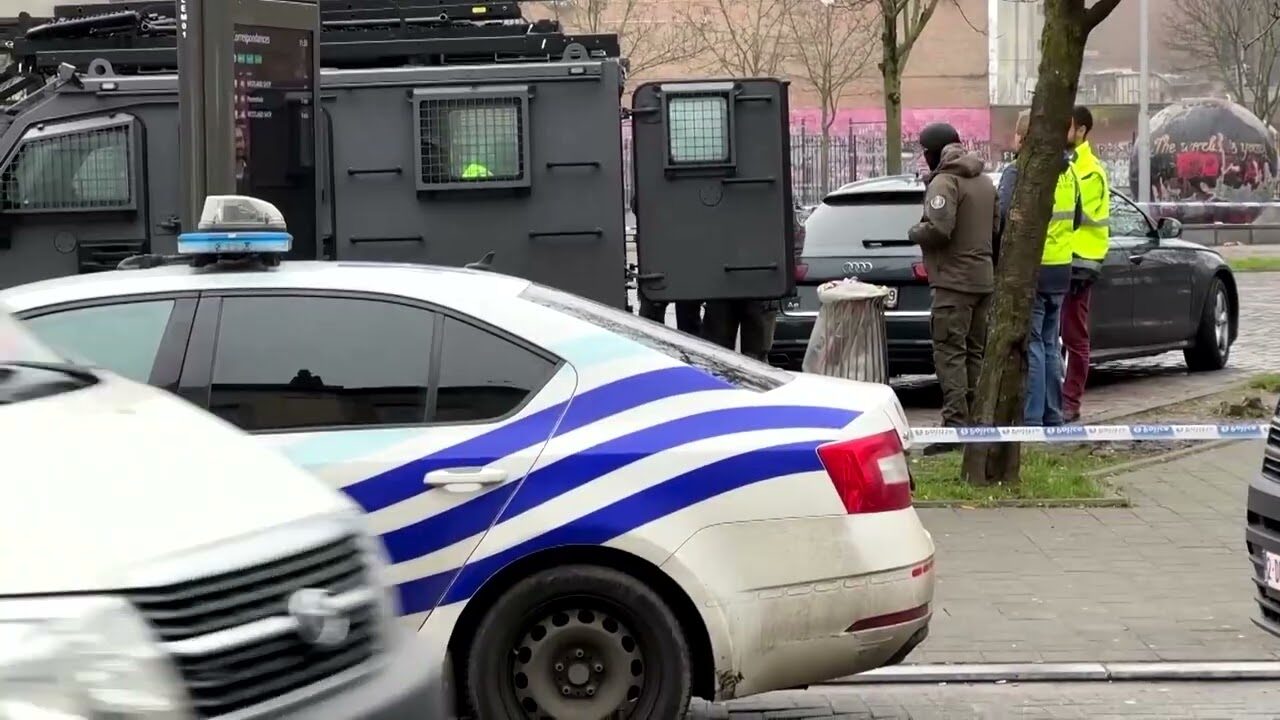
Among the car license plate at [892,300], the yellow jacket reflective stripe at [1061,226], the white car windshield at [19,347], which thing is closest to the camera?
the white car windshield at [19,347]

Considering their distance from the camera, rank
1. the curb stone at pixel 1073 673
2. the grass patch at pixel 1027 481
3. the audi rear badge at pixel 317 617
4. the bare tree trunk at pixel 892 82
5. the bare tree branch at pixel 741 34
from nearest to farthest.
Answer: the audi rear badge at pixel 317 617 → the curb stone at pixel 1073 673 → the grass patch at pixel 1027 481 → the bare tree trunk at pixel 892 82 → the bare tree branch at pixel 741 34

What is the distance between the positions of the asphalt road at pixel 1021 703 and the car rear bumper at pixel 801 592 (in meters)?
0.92

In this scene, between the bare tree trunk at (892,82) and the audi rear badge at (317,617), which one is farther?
the bare tree trunk at (892,82)

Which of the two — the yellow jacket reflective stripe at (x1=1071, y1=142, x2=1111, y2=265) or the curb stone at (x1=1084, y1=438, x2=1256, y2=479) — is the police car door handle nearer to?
the curb stone at (x1=1084, y1=438, x2=1256, y2=479)

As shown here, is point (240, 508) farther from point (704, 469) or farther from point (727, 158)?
point (727, 158)

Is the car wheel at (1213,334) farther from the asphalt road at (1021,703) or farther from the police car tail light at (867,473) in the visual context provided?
the police car tail light at (867,473)

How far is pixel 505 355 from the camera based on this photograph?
212 inches

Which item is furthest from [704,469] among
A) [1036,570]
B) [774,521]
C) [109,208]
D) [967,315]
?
[109,208]

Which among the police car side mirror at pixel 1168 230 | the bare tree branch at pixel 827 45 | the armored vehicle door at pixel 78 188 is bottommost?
the police car side mirror at pixel 1168 230

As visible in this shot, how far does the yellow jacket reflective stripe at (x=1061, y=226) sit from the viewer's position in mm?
11062

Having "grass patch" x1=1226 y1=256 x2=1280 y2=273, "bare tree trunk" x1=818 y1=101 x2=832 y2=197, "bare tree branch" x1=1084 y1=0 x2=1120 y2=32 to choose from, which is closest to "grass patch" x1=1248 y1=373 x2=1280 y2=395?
"bare tree branch" x1=1084 y1=0 x2=1120 y2=32

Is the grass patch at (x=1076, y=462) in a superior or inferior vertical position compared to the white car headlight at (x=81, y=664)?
inferior

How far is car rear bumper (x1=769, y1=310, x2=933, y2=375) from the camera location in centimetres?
1217

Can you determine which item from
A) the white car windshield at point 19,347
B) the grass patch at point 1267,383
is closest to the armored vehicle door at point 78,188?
the white car windshield at point 19,347
